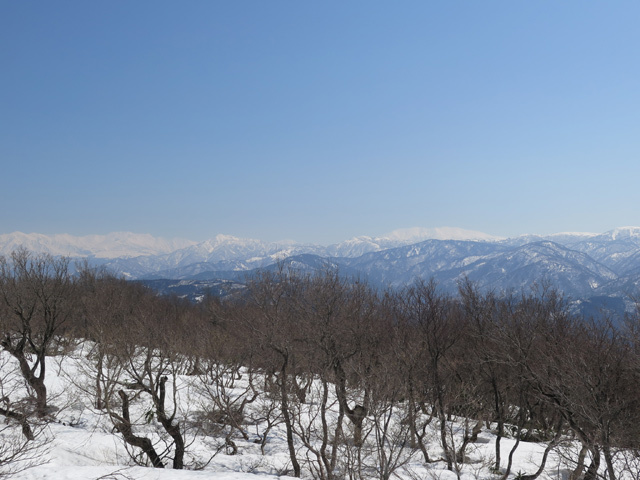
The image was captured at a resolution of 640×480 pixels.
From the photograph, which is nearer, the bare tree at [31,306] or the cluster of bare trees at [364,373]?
the cluster of bare trees at [364,373]

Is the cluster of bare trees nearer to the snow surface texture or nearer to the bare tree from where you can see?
the bare tree

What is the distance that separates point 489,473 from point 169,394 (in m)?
31.1

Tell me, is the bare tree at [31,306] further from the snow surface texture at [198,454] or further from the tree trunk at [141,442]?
the tree trunk at [141,442]

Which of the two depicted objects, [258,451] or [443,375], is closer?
[258,451]

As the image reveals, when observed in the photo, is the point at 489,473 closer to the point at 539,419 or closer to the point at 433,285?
the point at 433,285

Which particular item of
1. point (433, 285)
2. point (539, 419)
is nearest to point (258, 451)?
point (433, 285)

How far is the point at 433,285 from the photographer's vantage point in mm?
34000

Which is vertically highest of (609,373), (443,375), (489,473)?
(609,373)

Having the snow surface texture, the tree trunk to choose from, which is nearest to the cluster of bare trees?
the tree trunk

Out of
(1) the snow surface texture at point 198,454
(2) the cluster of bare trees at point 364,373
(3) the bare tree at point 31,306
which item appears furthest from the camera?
(3) the bare tree at point 31,306

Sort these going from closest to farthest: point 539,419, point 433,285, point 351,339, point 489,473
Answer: point 489,473 → point 351,339 → point 433,285 → point 539,419

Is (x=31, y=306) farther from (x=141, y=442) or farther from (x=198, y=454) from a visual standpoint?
(x=198, y=454)

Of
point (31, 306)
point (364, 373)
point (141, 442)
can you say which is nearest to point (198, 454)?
point (141, 442)

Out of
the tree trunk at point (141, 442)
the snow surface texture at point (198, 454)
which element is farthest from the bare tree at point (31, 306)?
the tree trunk at point (141, 442)
